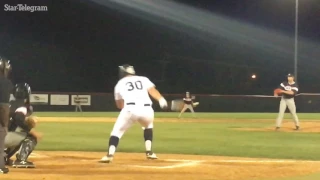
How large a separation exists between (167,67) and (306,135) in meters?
41.7

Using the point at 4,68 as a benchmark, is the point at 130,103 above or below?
below

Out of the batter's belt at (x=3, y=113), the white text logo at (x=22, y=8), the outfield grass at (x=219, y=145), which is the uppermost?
the white text logo at (x=22, y=8)

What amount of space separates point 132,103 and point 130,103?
36 millimetres

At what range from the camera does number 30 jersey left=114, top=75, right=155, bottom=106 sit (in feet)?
32.4

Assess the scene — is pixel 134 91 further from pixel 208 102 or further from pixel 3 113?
pixel 208 102

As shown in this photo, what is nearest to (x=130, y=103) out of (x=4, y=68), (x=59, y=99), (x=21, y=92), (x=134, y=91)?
(x=134, y=91)

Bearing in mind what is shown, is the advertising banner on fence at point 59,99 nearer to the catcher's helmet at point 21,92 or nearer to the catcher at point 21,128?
the catcher at point 21,128

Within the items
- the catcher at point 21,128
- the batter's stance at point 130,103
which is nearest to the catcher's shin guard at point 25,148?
the catcher at point 21,128

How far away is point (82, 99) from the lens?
136 ft

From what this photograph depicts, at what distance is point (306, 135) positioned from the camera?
18422 mm

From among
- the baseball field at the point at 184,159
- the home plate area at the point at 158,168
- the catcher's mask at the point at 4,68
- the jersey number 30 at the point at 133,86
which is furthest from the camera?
the jersey number 30 at the point at 133,86

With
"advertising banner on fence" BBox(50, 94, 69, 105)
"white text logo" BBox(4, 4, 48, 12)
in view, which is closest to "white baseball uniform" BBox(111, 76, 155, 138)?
"advertising banner on fence" BBox(50, 94, 69, 105)

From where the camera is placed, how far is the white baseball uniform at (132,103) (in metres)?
9.80

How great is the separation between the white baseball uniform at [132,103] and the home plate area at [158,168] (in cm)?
69
